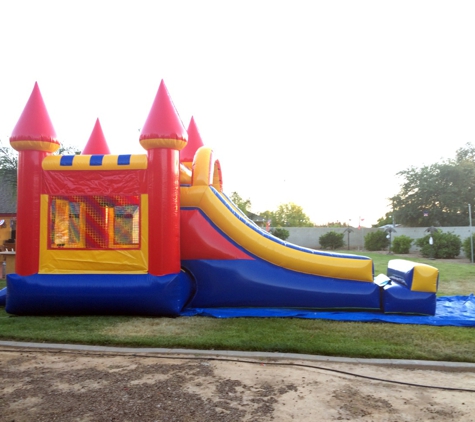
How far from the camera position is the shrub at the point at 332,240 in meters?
28.1

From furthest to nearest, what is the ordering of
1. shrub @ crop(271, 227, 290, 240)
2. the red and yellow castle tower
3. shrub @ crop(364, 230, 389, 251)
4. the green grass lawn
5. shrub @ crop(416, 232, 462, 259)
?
shrub @ crop(271, 227, 290, 240), shrub @ crop(364, 230, 389, 251), shrub @ crop(416, 232, 462, 259), the red and yellow castle tower, the green grass lawn

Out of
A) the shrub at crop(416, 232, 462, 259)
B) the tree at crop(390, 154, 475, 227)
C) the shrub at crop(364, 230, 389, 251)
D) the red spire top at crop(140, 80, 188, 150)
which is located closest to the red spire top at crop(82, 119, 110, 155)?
the red spire top at crop(140, 80, 188, 150)

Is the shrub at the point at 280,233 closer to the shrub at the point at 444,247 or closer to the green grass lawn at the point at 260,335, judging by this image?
the shrub at the point at 444,247

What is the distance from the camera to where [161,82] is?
671 centimetres

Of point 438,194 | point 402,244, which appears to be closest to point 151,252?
point 402,244

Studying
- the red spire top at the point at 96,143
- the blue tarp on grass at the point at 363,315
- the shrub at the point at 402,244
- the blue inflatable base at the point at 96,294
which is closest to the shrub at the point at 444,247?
the shrub at the point at 402,244

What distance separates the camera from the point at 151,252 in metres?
6.22

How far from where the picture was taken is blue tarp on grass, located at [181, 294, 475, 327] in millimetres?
5715

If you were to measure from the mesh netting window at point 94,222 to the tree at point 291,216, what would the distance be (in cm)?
4853

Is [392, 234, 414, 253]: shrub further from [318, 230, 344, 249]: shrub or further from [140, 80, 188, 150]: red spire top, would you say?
[140, 80, 188, 150]: red spire top

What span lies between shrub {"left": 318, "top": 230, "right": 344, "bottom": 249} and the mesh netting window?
75.5 feet

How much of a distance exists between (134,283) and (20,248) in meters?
1.84

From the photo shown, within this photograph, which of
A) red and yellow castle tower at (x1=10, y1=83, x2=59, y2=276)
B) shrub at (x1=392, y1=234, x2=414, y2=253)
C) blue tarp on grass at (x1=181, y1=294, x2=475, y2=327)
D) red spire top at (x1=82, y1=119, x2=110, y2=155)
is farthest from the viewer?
shrub at (x1=392, y1=234, x2=414, y2=253)

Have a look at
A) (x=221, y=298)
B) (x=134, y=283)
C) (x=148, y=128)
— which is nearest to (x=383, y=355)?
(x=221, y=298)
